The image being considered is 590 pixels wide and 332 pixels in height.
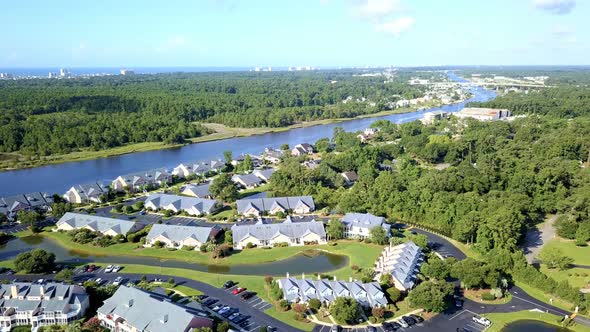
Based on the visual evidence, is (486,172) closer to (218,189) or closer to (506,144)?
(506,144)

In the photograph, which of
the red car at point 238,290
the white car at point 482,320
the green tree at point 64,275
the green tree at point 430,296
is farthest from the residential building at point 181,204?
the white car at point 482,320

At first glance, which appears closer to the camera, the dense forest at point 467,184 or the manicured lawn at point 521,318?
the manicured lawn at point 521,318

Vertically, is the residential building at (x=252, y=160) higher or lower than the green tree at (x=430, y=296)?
higher

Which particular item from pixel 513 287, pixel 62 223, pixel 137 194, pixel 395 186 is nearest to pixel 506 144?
pixel 395 186

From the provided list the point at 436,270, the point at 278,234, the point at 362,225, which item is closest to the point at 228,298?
the point at 278,234

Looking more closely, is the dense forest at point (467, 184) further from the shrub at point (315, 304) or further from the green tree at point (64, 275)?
the green tree at point (64, 275)

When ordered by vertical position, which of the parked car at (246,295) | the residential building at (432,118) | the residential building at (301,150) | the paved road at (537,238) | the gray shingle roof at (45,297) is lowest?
the paved road at (537,238)
